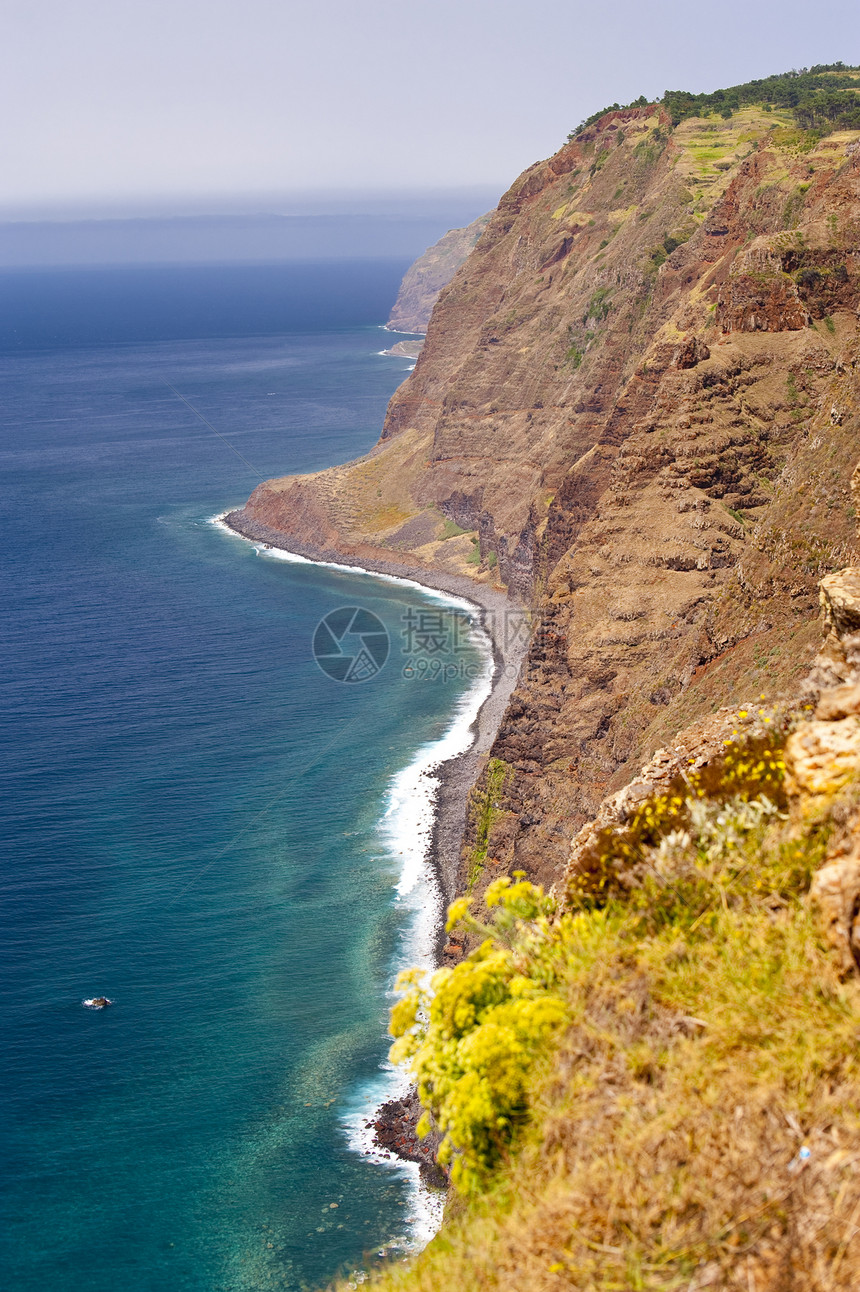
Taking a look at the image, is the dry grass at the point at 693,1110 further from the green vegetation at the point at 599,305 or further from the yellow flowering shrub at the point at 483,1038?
the green vegetation at the point at 599,305

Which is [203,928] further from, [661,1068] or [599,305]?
[599,305]

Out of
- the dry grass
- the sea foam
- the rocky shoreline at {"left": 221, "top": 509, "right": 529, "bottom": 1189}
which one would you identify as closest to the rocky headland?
the dry grass

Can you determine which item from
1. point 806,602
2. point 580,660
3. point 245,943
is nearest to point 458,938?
point 245,943

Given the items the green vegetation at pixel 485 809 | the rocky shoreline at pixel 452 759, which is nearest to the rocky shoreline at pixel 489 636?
the rocky shoreline at pixel 452 759

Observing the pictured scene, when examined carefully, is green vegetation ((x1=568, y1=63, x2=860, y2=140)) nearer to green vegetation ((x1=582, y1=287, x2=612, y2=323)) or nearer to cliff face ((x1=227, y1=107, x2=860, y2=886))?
cliff face ((x1=227, y1=107, x2=860, y2=886))

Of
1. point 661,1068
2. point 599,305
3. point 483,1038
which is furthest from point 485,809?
point 599,305

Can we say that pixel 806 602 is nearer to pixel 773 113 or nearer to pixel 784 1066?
pixel 784 1066
